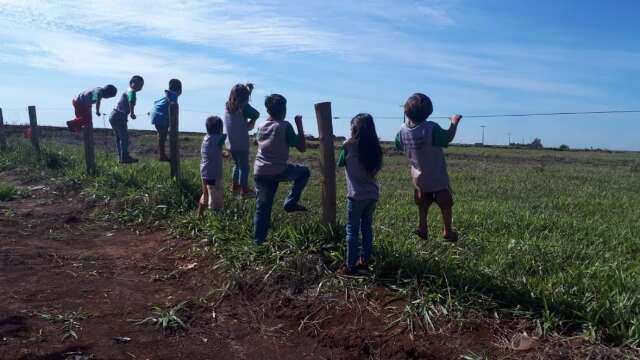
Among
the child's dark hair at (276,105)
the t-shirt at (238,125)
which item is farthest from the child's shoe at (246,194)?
the child's dark hair at (276,105)

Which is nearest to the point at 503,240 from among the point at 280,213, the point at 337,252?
the point at 337,252

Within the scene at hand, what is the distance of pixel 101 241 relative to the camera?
25.2ft

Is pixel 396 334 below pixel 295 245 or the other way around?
below

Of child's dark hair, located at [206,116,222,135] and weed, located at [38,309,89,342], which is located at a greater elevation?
child's dark hair, located at [206,116,222,135]

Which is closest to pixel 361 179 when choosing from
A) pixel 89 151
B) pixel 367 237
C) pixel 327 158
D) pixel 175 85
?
pixel 367 237

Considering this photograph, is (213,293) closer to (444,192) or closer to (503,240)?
(444,192)

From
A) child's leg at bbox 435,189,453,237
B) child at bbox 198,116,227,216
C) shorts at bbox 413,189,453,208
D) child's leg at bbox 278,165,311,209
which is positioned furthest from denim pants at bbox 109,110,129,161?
child's leg at bbox 435,189,453,237

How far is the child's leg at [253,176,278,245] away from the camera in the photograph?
6152mm

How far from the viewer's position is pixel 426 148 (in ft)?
17.4

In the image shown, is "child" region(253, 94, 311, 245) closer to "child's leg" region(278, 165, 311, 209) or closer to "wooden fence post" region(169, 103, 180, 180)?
"child's leg" region(278, 165, 311, 209)

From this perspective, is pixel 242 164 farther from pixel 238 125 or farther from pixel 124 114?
pixel 124 114

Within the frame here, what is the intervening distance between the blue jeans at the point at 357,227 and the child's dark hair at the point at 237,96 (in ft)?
9.25

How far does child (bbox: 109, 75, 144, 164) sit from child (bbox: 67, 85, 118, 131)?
1.46 feet

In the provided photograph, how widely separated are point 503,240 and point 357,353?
9.62ft
